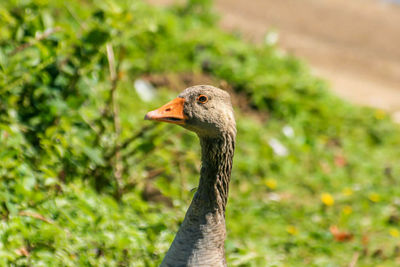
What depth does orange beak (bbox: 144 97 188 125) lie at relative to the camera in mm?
2395

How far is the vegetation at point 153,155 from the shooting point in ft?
9.33

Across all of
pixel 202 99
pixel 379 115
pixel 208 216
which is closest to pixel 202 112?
pixel 202 99

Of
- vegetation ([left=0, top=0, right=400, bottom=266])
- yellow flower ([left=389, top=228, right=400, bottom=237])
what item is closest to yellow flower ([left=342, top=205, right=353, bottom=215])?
vegetation ([left=0, top=0, right=400, bottom=266])

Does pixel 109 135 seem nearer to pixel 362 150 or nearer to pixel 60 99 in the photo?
pixel 60 99

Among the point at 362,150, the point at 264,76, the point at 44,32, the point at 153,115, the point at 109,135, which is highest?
the point at 264,76

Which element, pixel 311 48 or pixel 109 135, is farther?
pixel 311 48

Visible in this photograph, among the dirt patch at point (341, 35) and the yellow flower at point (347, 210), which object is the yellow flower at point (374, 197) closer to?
the yellow flower at point (347, 210)

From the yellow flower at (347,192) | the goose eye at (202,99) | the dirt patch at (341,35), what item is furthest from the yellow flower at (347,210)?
the dirt patch at (341,35)

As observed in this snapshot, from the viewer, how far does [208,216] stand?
2484mm

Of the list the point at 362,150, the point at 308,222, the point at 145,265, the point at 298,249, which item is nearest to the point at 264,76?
the point at 362,150

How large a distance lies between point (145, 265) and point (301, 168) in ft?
8.56

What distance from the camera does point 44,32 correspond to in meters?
3.34

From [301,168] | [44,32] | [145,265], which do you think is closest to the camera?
[145,265]

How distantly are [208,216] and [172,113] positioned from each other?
1.60 feet
